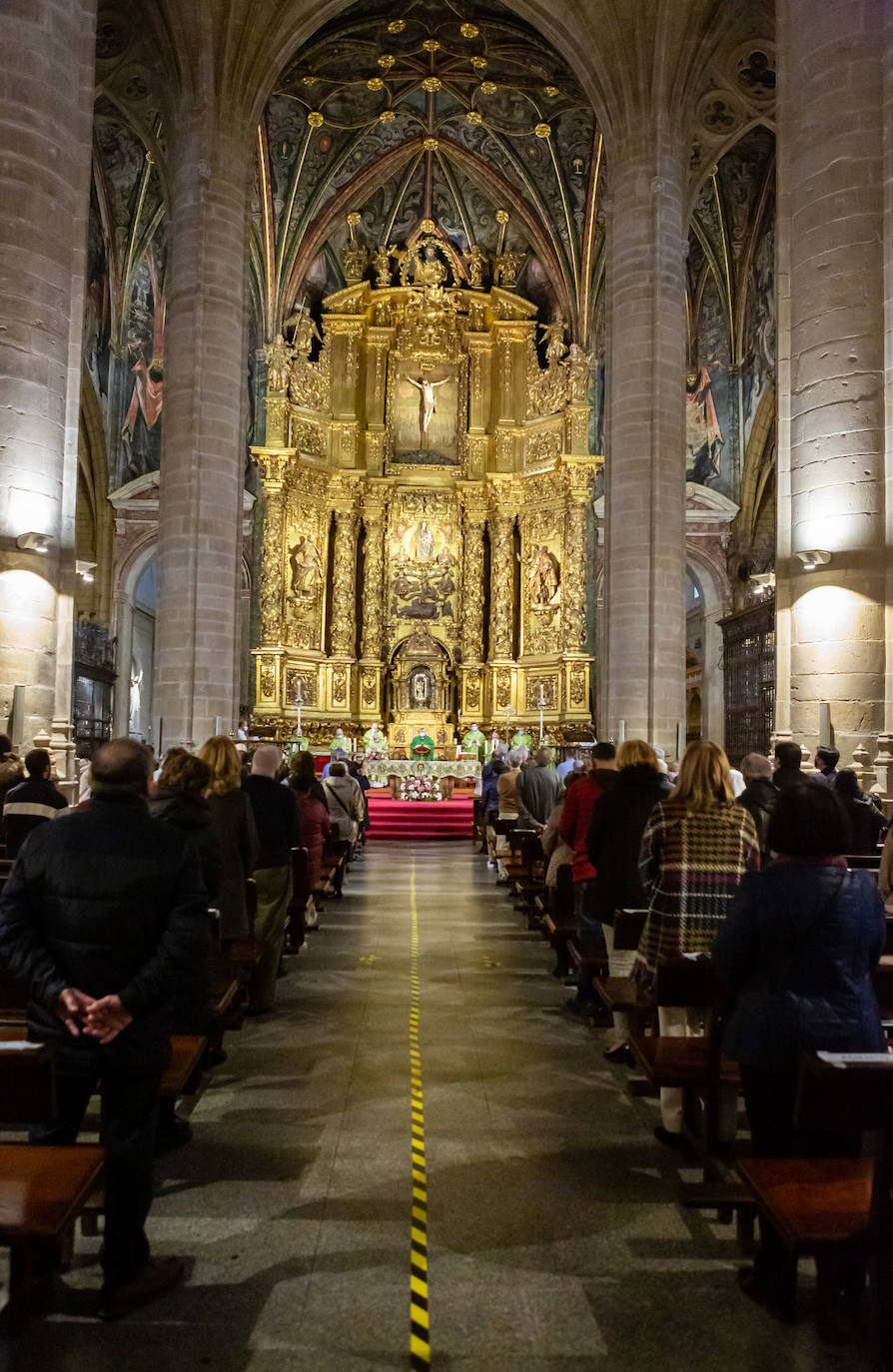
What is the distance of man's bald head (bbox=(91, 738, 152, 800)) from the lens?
3.22 m

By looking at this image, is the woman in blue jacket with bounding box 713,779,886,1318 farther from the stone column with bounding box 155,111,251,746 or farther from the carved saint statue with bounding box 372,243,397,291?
the carved saint statue with bounding box 372,243,397,291

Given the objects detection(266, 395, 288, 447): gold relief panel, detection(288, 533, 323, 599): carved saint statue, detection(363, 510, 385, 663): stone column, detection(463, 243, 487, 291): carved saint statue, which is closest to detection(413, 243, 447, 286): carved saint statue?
detection(463, 243, 487, 291): carved saint statue

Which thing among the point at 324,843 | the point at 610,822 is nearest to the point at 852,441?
the point at 610,822

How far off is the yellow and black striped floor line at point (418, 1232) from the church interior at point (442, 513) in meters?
0.03

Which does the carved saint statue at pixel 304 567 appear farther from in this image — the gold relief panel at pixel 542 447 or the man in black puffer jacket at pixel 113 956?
the man in black puffer jacket at pixel 113 956

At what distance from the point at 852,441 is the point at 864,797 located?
372cm

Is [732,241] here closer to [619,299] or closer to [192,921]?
[619,299]

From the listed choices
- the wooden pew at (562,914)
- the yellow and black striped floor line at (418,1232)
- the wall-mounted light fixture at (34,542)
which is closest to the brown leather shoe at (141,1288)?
the yellow and black striped floor line at (418,1232)

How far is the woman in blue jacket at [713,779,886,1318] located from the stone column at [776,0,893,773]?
6464 millimetres

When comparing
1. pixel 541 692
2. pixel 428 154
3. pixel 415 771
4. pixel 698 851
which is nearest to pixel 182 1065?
pixel 698 851

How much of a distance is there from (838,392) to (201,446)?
989 cm

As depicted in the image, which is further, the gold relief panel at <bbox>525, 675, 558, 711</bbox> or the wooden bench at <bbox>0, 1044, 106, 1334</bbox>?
the gold relief panel at <bbox>525, 675, 558, 711</bbox>

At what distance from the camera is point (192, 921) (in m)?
3.13

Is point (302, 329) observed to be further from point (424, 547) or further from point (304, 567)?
point (424, 547)
